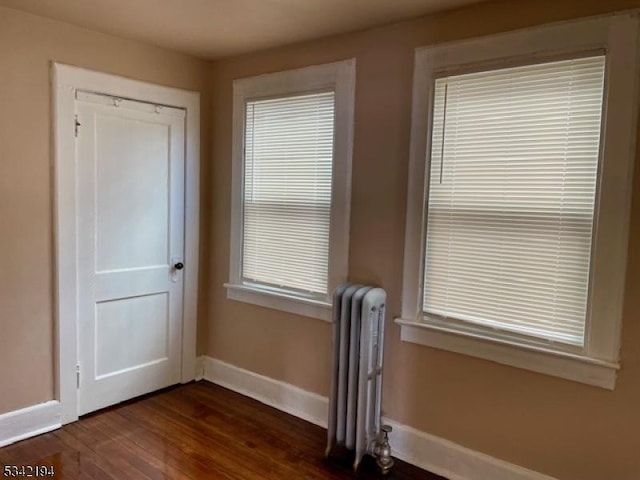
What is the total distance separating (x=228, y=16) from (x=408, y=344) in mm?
2043

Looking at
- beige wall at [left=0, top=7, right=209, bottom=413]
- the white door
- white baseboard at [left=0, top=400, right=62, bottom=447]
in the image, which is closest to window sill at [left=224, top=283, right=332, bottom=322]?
the white door

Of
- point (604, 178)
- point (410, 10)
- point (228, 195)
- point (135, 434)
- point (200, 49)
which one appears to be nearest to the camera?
point (604, 178)

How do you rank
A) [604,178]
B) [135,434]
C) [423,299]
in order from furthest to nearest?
[135,434], [423,299], [604,178]

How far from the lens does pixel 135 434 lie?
2.74 m

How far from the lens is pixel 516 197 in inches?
85.7

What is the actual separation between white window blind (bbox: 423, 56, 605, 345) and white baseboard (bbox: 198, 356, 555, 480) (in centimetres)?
68

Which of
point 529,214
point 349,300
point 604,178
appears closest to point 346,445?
point 349,300

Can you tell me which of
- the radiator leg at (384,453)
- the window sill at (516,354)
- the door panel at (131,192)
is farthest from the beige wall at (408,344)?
the door panel at (131,192)

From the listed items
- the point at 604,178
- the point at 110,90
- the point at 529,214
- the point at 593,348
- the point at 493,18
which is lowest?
the point at 593,348

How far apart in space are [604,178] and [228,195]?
2.39m

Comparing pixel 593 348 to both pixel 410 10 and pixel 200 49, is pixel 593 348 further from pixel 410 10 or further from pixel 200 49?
pixel 200 49

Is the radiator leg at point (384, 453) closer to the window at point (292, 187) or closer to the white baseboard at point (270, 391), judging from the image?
the white baseboard at point (270, 391)

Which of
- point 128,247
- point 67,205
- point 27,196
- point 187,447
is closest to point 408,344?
point 187,447

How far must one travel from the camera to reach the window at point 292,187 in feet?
9.14
